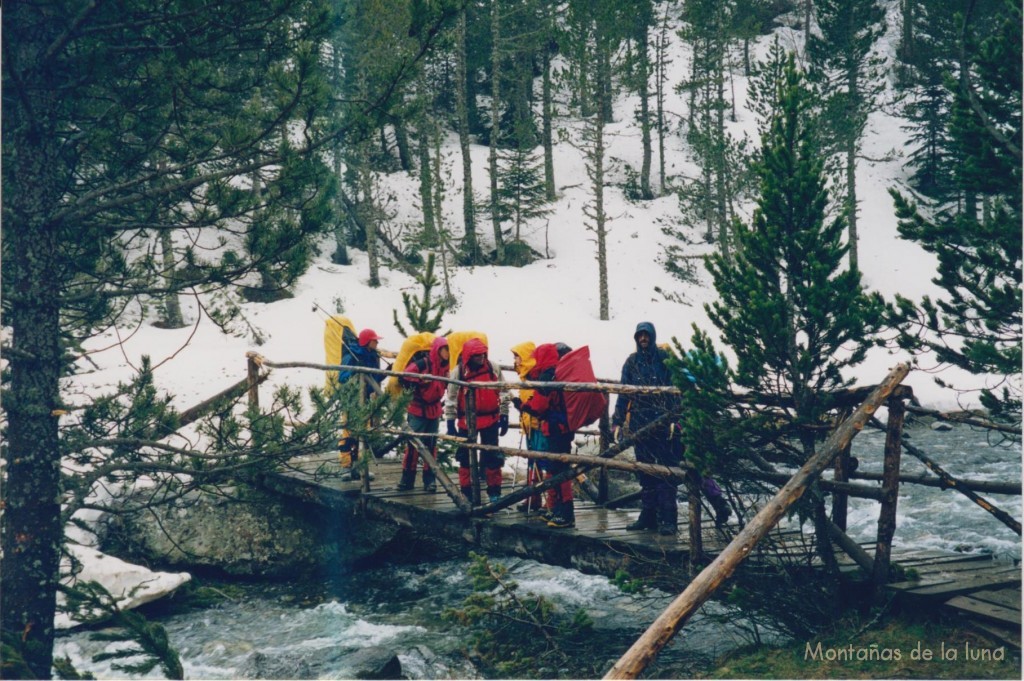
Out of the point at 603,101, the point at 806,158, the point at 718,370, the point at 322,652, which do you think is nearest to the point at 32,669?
the point at 322,652

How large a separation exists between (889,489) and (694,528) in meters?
1.51

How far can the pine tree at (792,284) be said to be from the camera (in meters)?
5.33

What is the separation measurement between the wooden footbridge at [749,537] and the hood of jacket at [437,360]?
832 millimetres

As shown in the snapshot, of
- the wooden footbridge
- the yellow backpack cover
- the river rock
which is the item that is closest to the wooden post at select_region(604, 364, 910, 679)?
the wooden footbridge

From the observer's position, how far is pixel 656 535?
746 centimetres

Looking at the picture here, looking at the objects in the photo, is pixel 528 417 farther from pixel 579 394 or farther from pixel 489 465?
pixel 579 394

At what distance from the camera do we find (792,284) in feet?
18.2

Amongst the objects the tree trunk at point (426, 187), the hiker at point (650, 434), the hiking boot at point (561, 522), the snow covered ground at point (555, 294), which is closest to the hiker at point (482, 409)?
the hiking boot at point (561, 522)

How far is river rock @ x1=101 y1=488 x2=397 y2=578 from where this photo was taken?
36.1ft

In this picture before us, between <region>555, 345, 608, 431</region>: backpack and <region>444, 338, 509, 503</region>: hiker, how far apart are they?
0.88m

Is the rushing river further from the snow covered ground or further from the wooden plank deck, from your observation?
the snow covered ground

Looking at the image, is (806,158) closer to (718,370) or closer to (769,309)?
(769,309)

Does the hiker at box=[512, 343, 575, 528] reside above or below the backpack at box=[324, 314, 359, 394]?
below

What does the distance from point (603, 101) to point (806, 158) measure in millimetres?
24393
